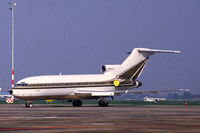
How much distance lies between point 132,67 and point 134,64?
24.2 inches

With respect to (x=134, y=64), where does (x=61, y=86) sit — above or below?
below

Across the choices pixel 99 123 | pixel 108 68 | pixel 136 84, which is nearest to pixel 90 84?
pixel 108 68

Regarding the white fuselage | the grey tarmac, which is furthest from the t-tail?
the grey tarmac

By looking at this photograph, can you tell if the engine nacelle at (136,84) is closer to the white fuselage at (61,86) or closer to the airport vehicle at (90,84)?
the airport vehicle at (90,84)

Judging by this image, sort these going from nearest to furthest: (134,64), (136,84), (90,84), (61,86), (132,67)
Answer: (61,86) → (90,84) → (136,84) → (132,67) → (134,64)

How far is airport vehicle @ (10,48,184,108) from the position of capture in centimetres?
6181

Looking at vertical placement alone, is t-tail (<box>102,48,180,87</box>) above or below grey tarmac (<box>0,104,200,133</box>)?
above

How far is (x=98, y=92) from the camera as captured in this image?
64500 millimetres

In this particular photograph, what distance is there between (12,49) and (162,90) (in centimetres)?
3691

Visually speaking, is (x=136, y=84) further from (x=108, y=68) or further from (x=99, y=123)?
(x=99, y=123)

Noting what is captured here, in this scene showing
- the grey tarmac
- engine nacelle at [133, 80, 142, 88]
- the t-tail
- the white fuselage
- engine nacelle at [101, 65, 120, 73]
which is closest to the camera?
the grey tarmac

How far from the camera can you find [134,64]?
227 feet

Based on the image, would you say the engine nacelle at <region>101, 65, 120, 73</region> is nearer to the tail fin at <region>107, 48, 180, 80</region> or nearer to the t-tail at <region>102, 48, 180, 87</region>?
the t-tail at <region>102, 48, 180, 87</region>

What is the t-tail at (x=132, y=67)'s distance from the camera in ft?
222
